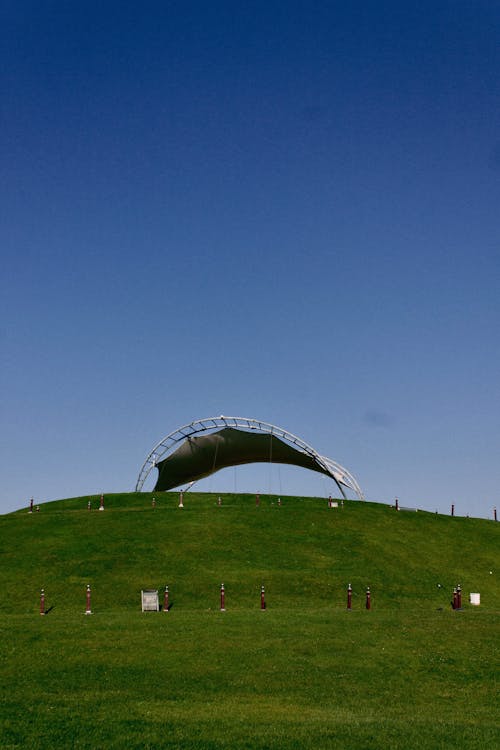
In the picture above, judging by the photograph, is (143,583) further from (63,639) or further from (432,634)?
(432,634)

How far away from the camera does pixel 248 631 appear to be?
26.8 metres

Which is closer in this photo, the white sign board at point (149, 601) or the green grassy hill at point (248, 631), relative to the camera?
the green grassy hill at point (248, 631)

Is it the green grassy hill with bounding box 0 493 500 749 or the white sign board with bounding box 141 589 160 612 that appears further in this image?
the white sign board with bounding box 141 589 160 612

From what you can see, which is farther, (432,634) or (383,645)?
(432,634)

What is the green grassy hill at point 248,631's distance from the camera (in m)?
15.3

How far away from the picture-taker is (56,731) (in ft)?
47.4

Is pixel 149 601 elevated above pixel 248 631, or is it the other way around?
pixel 149 601

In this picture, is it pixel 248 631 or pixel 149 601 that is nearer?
pixel 248 631

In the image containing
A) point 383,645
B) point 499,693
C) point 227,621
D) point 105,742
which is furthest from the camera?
point 227,621

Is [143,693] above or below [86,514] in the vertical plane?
below

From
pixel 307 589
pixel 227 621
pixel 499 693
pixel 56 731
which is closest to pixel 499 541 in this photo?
pixel 307 589

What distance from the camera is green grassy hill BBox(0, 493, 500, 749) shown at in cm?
1526

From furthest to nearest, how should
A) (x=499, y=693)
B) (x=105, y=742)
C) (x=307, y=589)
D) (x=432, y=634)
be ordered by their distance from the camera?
(x=307, y=589), (x=432, y=634), (x=499, y=693), (x=105, y=742)

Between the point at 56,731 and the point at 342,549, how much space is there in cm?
3531
